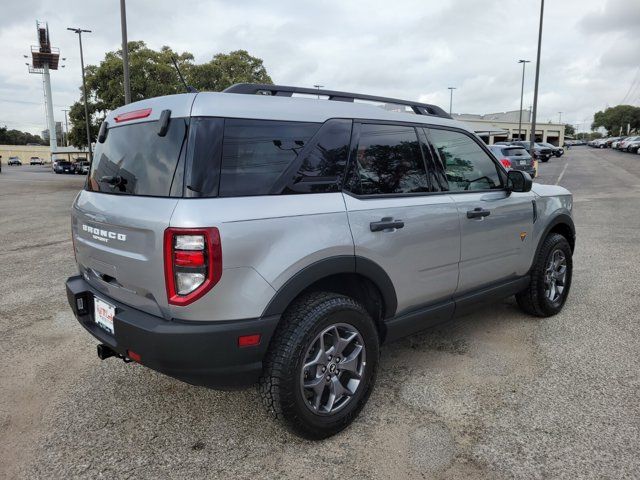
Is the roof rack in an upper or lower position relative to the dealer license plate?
upper

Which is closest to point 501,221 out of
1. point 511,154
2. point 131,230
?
point 131,230

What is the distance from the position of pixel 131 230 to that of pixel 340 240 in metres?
1.06

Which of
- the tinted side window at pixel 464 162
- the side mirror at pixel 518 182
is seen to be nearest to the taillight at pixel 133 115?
the tinted side window at pixel 464 162

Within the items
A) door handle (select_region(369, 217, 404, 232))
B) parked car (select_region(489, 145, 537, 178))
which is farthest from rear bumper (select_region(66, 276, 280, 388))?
parked car (select_region(489, 145, 537, 178))

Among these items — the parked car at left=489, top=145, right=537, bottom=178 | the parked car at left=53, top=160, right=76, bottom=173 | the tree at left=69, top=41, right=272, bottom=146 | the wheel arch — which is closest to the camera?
the wheel arch

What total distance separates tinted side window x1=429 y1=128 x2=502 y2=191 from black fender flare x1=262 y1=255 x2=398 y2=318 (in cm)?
101

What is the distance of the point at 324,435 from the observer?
8.70 ft

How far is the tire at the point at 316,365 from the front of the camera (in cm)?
Answer: 243

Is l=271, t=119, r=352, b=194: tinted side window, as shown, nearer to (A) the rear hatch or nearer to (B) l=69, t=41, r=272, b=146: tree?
(A) the rear hatch

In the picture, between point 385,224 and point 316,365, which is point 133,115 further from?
point 316,365

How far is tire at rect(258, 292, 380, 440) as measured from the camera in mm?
2428

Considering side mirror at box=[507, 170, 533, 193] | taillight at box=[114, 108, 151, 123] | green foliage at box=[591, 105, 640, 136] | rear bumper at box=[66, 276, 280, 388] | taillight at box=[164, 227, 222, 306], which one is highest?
green foliage at box=[591, 105, 640, 136]

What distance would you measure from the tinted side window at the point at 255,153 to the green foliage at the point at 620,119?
12386 cm

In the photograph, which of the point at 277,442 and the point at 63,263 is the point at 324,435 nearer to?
the point at 277,442
